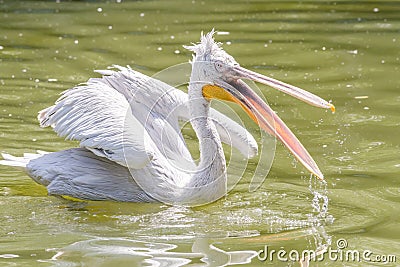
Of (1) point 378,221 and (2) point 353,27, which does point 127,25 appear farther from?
(1) point 378,221

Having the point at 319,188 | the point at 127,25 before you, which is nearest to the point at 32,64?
the point at 127,25

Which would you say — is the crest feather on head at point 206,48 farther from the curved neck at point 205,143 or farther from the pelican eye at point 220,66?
the curved neck at point 205,143

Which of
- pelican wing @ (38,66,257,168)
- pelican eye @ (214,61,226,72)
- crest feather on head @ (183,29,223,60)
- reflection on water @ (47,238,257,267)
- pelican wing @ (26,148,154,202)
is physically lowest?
reflection on water @ (47,238,257,267)

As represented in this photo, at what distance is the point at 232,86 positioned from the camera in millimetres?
5066

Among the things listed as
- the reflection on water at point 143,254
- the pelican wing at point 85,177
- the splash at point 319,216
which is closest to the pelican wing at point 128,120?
the pelican wing at point 85,177

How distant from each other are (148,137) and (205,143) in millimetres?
337

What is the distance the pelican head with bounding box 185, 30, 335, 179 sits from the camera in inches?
194

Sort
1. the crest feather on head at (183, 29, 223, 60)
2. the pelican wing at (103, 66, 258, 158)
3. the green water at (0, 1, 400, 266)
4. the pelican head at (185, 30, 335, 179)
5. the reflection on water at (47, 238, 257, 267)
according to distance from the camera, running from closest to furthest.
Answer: the reflection on water at (47, 238, 257, 267) → the green water at (0, 1, 400, 266) → the pelican head at (185, 30, 335, 179) → the crest feather on head at (183, 29, 223, 60) → the pelican wing at (103, 66, 258, 158)

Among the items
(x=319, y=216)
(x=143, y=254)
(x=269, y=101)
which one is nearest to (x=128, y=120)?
(x=143, y=254)

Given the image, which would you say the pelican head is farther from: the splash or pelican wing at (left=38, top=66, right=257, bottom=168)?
pelican wing at (left=38, top=66, right=257, bottom=168)

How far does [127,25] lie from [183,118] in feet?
14.2

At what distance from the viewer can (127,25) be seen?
9953 mm

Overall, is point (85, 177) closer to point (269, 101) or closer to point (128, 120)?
point (128, 120)

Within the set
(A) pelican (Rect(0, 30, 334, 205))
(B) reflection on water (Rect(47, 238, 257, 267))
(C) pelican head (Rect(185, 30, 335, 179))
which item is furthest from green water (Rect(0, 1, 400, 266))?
(C) pelican head (Rect(185, 30, 335, 179))
